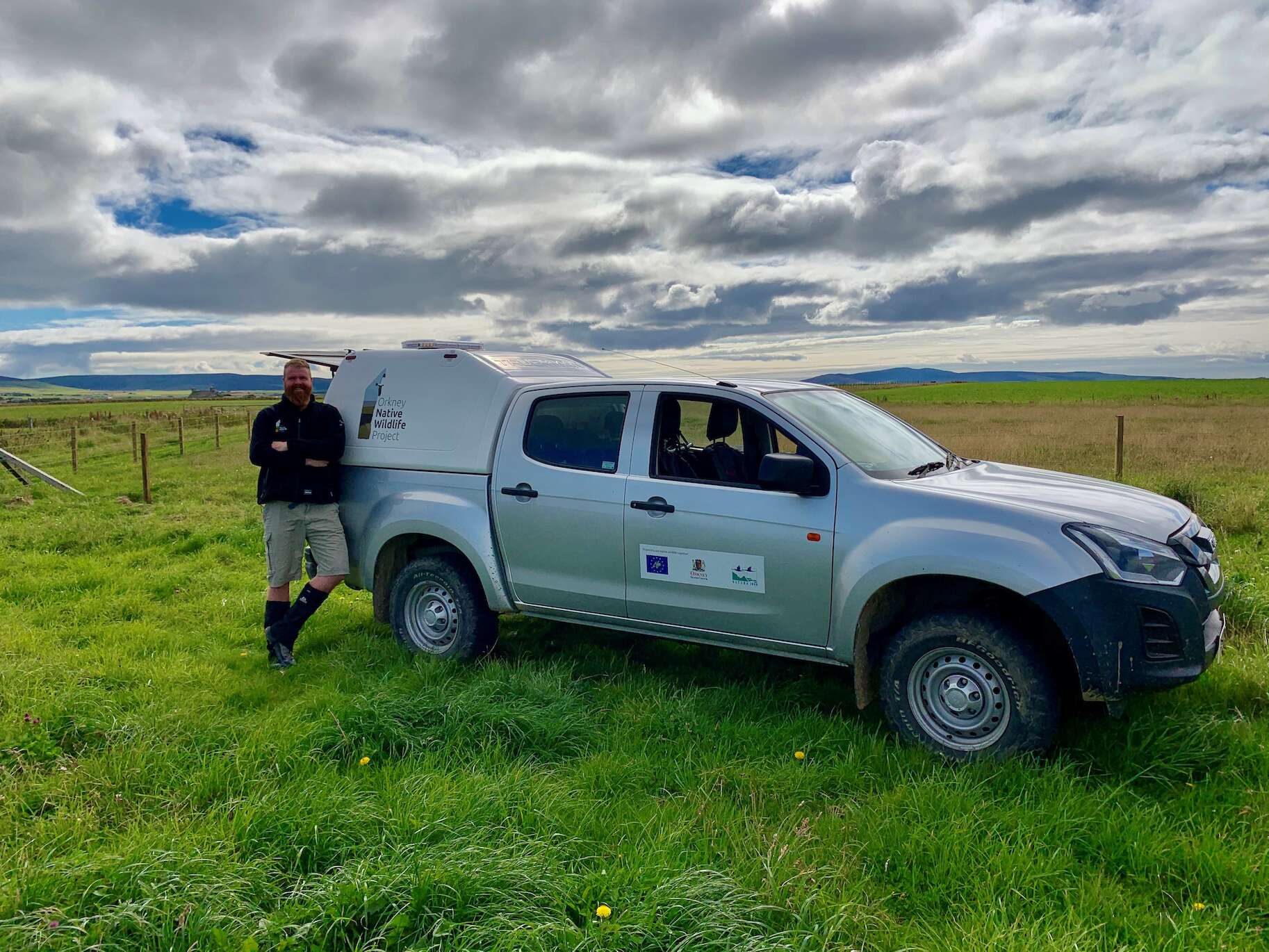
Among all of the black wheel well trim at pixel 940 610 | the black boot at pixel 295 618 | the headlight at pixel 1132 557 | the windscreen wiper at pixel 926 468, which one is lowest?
the black boot at pixel 295 618

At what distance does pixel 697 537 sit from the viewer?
4.64m

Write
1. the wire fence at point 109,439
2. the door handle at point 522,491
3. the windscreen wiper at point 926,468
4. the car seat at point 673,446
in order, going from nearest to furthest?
the windscreen wiper at point 926,468
the car seat at point 673,446
the door handle at point 522,491
the wire fence at point 109,439

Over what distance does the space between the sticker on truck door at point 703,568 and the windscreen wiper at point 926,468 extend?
3.16 feet

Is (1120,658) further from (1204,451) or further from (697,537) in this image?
(1204,451)

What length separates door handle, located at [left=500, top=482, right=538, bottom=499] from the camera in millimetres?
5238

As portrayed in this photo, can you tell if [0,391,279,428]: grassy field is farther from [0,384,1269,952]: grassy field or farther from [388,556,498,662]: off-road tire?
[0,384,1269,952]: grassy field

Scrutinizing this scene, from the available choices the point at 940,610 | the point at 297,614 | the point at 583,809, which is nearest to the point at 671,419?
the point at 940,610

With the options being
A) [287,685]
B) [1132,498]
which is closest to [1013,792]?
[1132,498]

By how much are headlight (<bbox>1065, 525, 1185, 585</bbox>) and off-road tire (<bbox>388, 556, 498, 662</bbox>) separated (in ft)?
11.5

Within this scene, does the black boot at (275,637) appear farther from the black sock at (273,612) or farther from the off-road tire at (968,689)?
the off-road tire at (968,689)

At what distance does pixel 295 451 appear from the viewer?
18.7 feet

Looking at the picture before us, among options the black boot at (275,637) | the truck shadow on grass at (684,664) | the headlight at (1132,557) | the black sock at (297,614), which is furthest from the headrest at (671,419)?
the black boot at (275,637)

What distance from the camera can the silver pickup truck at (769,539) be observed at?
12.4 feet

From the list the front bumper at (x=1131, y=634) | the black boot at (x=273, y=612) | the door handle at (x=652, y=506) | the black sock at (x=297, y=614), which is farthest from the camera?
the black boot at (x=273, y=612)
